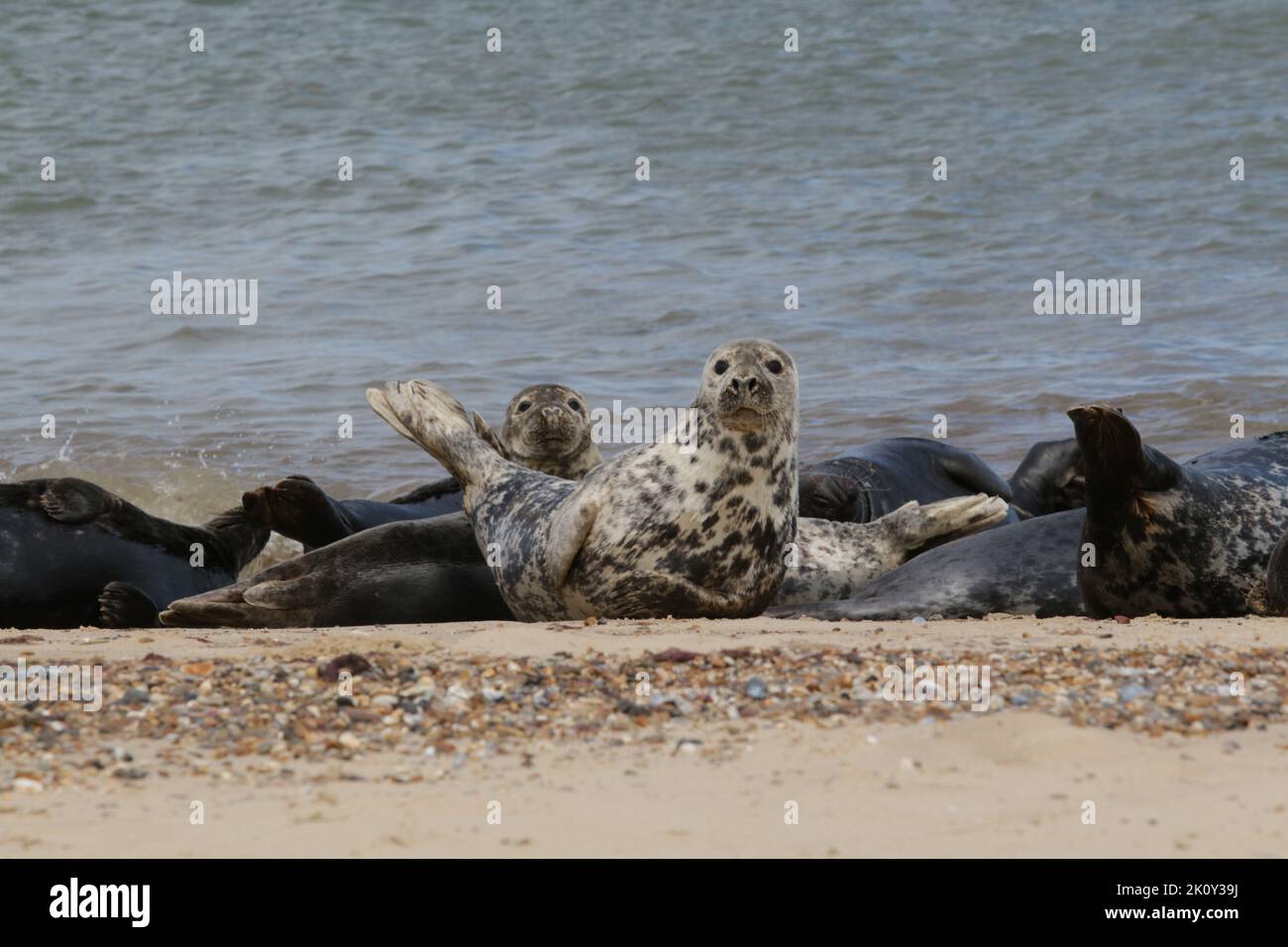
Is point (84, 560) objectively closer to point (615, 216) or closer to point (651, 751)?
point (651, 751)

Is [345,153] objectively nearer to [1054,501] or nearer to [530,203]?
[530,203]

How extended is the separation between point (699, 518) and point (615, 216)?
39.1 ft

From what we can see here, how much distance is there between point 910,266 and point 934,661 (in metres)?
11.3

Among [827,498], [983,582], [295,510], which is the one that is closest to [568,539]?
[295,510]

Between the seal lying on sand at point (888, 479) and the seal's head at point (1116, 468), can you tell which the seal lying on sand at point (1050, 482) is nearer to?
the seal lying on sand at point (888, 479)

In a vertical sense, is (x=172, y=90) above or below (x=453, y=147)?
above

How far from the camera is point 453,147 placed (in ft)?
64.7

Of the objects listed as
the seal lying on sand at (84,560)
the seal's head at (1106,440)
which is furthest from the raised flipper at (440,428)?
the seal's head at (1106,440)

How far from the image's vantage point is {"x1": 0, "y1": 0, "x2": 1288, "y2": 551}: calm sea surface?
1175cm

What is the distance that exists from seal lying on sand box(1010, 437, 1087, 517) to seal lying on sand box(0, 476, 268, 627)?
3465 millimetres

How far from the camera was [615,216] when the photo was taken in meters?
17.2

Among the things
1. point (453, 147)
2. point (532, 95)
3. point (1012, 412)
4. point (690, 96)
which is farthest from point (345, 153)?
point (1012, 412)

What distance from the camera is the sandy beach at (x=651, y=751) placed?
115 inches
